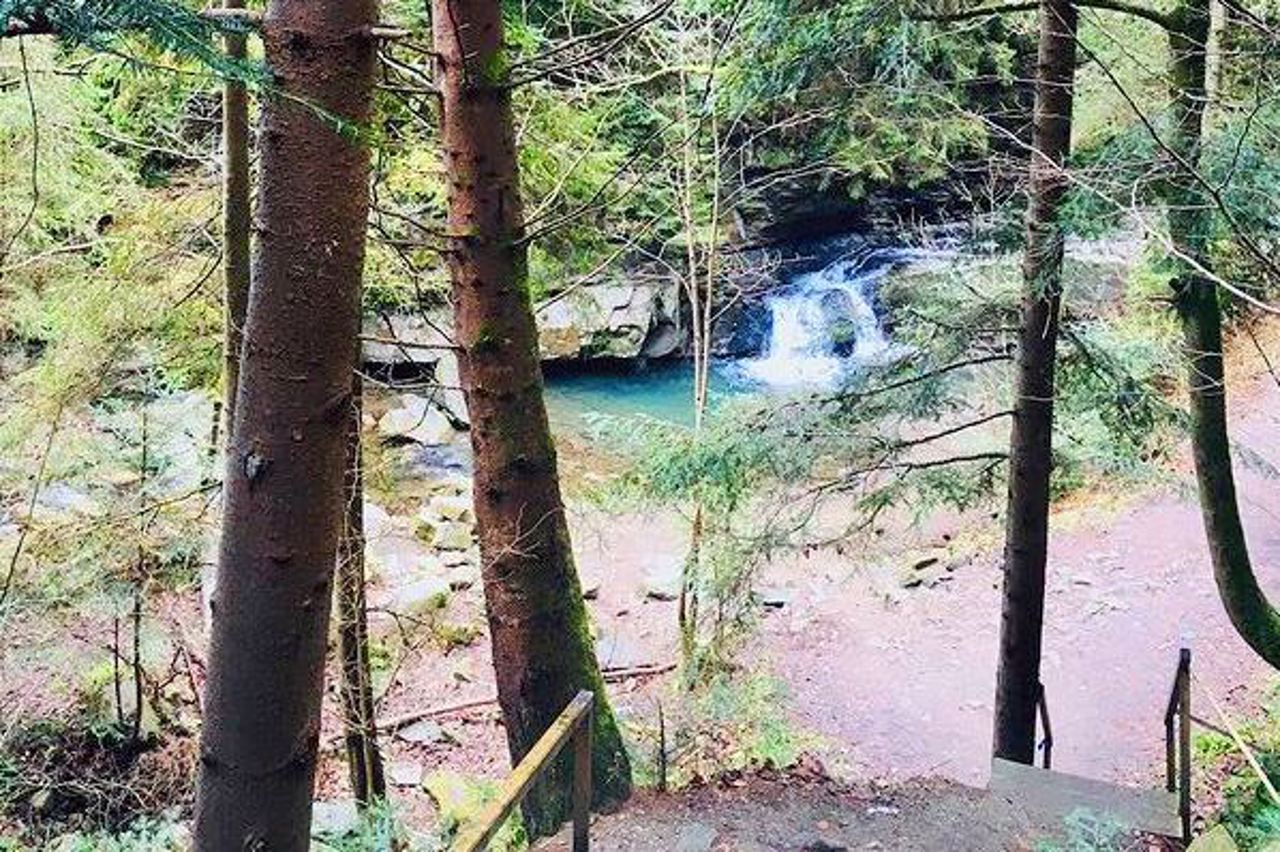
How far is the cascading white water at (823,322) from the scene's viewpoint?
17875 millimetres

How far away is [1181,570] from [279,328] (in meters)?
11.8

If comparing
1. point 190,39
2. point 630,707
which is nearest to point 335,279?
point 190,39

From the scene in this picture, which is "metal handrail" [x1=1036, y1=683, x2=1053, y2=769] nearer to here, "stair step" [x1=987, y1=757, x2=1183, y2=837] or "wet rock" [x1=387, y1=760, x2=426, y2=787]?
"stair step" [x1=987, y1=757, x2=1183, y2=837]

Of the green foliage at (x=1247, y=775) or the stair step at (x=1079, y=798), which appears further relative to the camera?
the stair step at (x=1079, y=798)

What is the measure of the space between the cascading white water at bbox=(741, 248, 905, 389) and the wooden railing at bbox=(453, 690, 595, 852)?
13617 mm

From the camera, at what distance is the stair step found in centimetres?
528

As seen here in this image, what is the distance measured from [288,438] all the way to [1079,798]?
5022 mm

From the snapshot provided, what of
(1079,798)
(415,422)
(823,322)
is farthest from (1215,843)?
(823,322)

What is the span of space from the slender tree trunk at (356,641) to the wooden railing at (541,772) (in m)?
2.38

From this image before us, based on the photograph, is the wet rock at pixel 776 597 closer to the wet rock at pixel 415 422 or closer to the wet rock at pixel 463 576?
the wet rock at pixel 463 576

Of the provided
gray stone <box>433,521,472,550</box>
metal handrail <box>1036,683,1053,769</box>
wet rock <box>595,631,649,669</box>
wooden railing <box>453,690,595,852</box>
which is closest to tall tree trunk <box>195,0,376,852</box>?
wooden railing <box>453,690,595,852</box>

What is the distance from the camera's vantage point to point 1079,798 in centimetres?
559

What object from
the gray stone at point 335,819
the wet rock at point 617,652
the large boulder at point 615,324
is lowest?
the wet rock at point 617,652

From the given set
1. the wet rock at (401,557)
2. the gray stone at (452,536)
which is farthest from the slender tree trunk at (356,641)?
the gray stone at (452,536)
